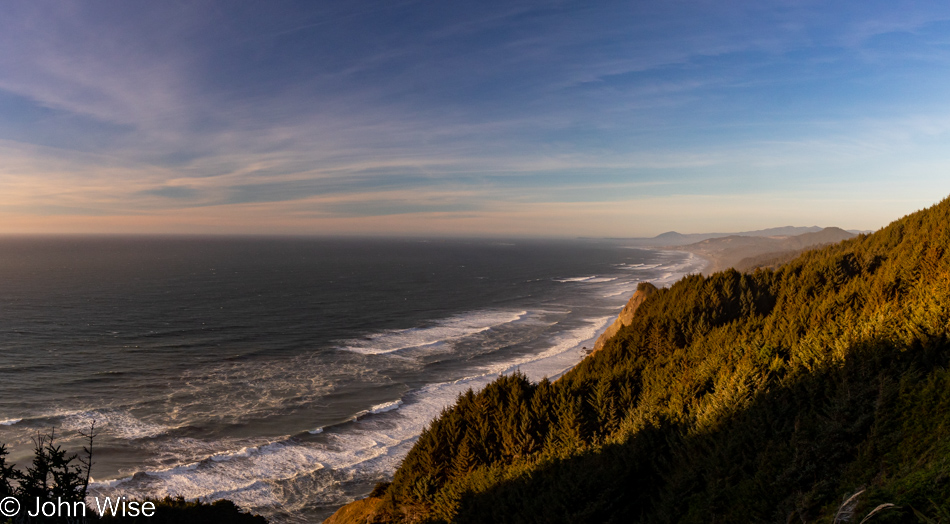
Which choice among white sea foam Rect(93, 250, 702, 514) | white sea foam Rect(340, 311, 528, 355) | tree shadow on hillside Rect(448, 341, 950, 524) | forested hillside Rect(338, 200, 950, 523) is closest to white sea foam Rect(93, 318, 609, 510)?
white sea foam Rect(93, 250, 702, 514)

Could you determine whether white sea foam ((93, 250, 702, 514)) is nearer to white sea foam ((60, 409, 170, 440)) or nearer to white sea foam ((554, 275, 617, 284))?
white sea foam ((60, 409, 170, 440))

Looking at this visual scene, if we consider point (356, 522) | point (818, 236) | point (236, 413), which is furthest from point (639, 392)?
point (818, 236)

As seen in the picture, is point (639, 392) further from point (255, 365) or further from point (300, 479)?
point (255, 365)

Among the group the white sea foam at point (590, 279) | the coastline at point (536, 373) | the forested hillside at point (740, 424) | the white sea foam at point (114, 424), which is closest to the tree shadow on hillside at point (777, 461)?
the forested hillside at point (740, 424)

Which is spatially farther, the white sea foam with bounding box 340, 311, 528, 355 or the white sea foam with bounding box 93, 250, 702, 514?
the white sea foam with bounding box 340, 311, 528, 355

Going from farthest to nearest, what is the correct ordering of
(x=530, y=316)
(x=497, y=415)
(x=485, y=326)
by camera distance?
1. (x=530, y=316)
2. (x=485, y=326)
3. (x=497, y=415)
